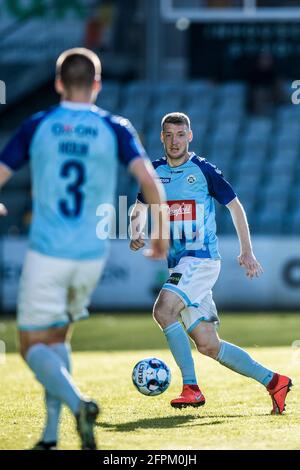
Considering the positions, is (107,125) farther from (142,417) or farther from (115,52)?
(115,52)

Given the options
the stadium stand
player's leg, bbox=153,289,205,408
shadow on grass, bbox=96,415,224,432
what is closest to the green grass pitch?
shadow on grass, bbox=96,415,224,432

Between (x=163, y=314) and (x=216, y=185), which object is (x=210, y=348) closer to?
(x=163, y=314)

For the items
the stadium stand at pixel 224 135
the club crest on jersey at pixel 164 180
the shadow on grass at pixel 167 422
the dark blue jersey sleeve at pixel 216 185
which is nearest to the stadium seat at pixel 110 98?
the stadium stand at pixel 224 135

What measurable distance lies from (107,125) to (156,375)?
2893 mm

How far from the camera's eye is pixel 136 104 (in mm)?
24641

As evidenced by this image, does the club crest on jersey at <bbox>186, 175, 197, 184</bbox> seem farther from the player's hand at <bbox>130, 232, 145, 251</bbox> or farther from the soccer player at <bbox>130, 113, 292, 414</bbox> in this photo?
the player's hand at <bbox>130, 232, 145, 251</bbox>

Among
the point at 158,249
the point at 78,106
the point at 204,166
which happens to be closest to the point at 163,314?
the point at 204,166

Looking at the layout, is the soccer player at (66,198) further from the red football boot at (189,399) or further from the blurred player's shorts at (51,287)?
the red football boot at (189,399)

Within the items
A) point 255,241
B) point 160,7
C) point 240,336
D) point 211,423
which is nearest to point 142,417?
point 211,423

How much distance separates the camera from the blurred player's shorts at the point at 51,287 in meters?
5.82

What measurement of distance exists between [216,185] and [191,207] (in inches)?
10.3

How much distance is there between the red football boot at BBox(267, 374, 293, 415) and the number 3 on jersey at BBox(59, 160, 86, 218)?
8.42 feet

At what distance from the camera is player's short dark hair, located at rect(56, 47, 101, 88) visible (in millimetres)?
5781

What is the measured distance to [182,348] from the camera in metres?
8.27
